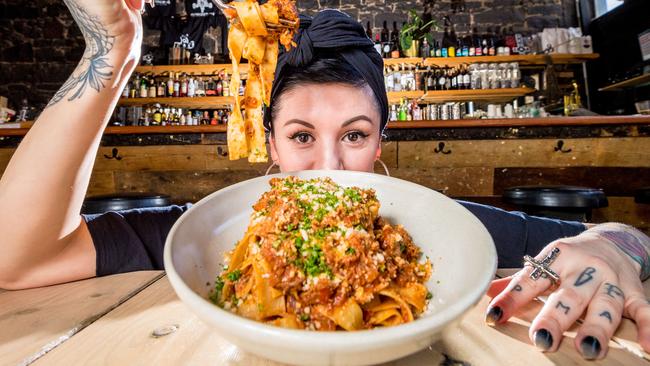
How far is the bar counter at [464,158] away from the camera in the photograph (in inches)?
133

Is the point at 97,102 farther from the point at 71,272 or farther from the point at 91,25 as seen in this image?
the point at 71,272

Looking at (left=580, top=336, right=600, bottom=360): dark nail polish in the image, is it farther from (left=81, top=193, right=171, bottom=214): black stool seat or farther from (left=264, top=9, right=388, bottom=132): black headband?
(left=81, top=193, right=171, bottom=214): black stool seat

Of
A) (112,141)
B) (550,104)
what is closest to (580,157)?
(550,104)

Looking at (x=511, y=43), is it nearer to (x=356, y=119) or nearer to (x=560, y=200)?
(x=560, y=200)

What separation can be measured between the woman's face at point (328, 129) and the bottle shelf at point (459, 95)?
496 cm

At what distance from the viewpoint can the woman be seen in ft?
2.26

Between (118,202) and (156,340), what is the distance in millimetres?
2176

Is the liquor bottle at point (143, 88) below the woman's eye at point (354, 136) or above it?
above

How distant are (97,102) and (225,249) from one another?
2.00 feet

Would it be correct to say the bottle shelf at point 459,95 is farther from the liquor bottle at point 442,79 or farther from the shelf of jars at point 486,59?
the shelf of jars at point 486,59

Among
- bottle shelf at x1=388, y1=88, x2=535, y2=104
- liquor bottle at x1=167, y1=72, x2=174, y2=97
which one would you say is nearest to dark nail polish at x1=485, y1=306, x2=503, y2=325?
bottle shelf at x1=388, y1=88, x2=535, y2=104

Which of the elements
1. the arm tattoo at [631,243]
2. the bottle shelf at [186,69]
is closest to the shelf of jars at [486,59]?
the bottle shelf at [186,69]

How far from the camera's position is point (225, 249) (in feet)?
2.52

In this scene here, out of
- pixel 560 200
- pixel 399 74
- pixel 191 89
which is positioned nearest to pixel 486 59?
pixel 399 74
